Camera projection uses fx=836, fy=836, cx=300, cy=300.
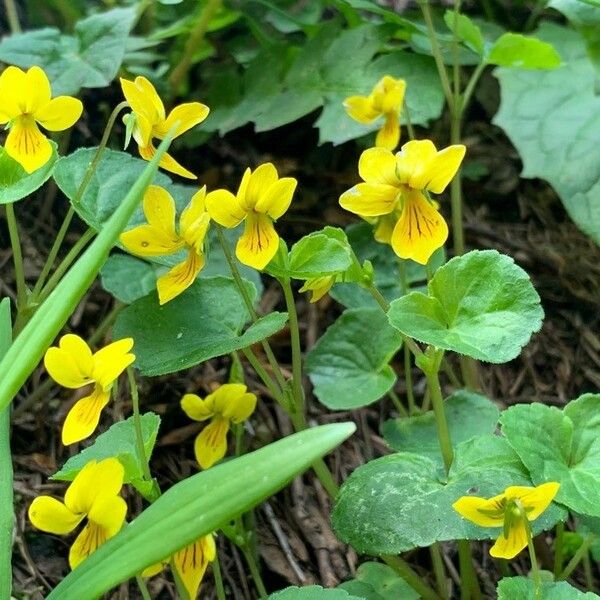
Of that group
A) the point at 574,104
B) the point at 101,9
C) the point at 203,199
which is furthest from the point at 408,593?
the point at 101,9

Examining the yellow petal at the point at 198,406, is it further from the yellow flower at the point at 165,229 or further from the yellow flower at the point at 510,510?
the yellow flower at the point at 510,510

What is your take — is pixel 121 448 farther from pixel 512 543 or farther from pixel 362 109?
pixel 362 109

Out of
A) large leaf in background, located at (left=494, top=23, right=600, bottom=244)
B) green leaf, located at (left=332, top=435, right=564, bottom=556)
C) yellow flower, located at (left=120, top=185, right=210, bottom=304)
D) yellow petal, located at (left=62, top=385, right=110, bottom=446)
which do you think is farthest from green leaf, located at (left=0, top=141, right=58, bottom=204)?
large leaf in background, located at (left=494, top=23, right=600, bottom=244)

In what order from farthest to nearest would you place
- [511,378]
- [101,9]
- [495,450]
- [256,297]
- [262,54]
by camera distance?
[101,9], [262,54], [511,378], [256,297], [495,450]

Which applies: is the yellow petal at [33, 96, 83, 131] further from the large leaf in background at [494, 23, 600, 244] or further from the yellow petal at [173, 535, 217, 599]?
the large leaf in background at [494, 23, 600, 244]

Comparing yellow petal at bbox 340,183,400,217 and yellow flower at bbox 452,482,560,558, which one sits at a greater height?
yellow petal at bbox 340,183,400,217

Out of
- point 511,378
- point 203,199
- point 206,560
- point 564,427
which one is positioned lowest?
point 511,378

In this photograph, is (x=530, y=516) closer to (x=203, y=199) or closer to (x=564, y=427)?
(x=564, y=427)
